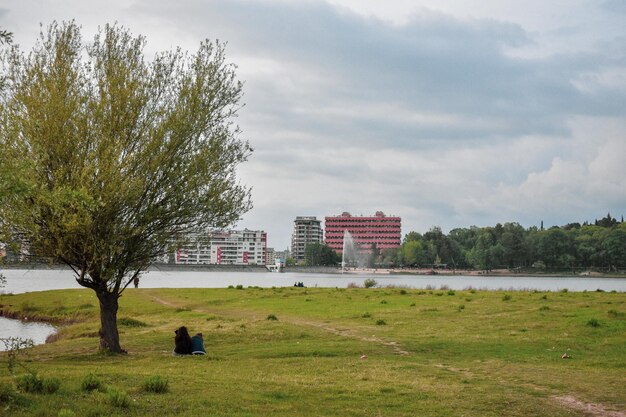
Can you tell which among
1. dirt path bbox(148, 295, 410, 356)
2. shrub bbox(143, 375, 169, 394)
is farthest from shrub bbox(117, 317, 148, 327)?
shrub bbox(143, 375, 169, 394)

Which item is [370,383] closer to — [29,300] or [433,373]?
[433,373]

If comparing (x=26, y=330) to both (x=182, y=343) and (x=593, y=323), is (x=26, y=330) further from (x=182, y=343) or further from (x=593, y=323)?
(x=593, y=323)

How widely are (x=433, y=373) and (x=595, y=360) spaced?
8.66 meters

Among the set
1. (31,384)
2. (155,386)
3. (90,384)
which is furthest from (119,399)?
(31,384)

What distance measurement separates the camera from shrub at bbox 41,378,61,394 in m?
17.4

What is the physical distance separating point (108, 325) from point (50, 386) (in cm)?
1546

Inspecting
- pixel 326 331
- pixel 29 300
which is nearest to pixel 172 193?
pixel 326 331

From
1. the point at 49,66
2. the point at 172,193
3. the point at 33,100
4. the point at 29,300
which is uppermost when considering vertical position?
the point at 49,66

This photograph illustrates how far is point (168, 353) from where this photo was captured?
32781mm

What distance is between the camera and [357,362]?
2866 centimetres

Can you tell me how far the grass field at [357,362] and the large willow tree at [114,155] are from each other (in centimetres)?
523

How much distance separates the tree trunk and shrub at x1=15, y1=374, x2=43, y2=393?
14.9 metres

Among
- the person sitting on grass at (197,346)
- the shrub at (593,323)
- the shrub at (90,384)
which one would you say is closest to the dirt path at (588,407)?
the shrub at (90,384)

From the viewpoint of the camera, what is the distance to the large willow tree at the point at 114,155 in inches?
1152
